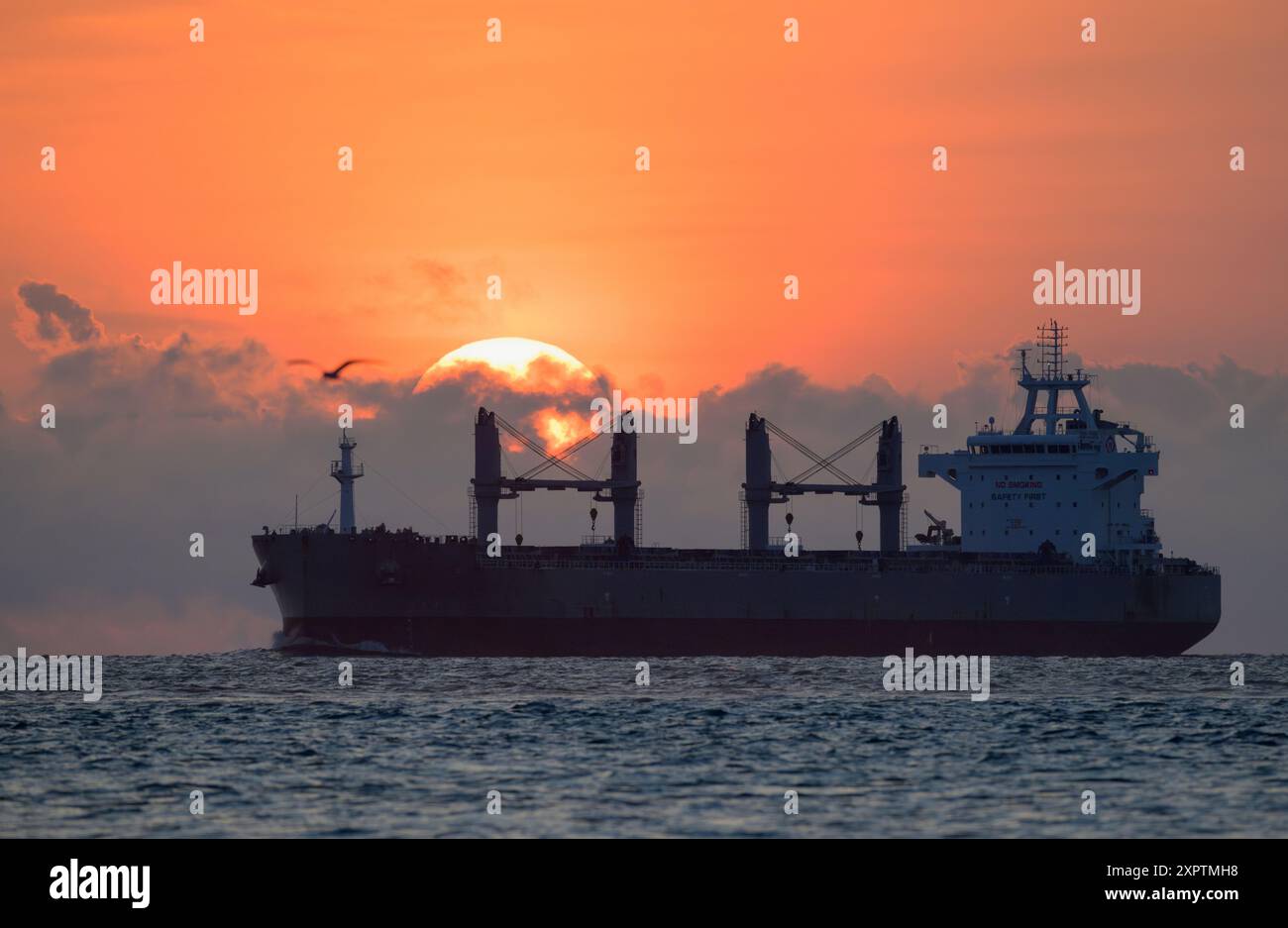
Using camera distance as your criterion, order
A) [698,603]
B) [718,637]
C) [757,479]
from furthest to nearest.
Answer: [757,479] → [718,637] → [698,603]

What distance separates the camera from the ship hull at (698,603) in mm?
84812

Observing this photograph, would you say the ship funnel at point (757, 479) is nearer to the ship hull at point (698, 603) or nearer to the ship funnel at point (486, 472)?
the ship hull at point (698, 603)

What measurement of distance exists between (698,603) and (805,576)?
17.4 feet

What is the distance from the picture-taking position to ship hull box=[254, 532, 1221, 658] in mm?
84812

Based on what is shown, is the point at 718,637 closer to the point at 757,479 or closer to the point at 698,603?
the point at 698,603

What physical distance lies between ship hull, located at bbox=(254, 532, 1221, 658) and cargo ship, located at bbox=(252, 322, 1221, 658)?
0.28 ft

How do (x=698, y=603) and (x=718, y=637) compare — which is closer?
(x=698, y=603)

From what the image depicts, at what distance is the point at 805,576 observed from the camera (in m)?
88.9

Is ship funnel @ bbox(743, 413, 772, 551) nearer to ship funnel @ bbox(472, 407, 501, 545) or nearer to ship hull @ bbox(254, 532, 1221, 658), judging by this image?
ship hull @ bbox(254, 532, 1221, 658)

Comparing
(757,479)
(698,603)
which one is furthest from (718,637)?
(757,479)

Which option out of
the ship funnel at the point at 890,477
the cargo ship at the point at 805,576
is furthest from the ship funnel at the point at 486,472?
the ship funnel at the point at 890,477

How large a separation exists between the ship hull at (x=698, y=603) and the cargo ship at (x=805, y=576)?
0.09 meters

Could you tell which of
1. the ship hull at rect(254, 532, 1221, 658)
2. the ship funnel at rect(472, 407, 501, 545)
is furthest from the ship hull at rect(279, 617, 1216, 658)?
the ship funnel at rect(472, 407, 501, 545)
